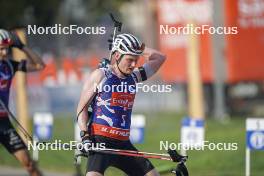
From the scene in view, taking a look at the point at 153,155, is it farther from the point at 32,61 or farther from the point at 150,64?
the point at 32,61

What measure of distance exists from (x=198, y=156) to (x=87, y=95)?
745 cm

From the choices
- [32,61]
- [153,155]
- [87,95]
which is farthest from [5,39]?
[153,155]

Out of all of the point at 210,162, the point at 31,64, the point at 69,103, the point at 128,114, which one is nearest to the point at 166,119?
the point at 69,103

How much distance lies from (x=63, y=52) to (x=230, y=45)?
16.1ft

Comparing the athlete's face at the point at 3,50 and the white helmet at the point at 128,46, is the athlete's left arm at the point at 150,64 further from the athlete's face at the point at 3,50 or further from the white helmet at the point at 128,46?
the athlete's face at the point at 3,50

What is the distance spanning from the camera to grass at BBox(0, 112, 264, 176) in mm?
15406

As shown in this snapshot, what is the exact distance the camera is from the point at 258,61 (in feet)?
91.0

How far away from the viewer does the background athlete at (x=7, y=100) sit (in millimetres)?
11984

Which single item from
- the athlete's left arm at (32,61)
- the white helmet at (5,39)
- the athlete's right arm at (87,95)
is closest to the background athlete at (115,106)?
the athlete's right arm at (87,95)

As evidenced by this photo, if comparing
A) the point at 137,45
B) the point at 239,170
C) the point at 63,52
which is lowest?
the point at 239,170

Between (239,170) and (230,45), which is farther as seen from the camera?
(230,45)

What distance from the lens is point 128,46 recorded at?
377 inches

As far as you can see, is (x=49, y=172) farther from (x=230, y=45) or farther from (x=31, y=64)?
(x=230, y=45)

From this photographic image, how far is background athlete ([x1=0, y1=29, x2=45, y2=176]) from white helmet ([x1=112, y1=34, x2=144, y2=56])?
2.70 meters
